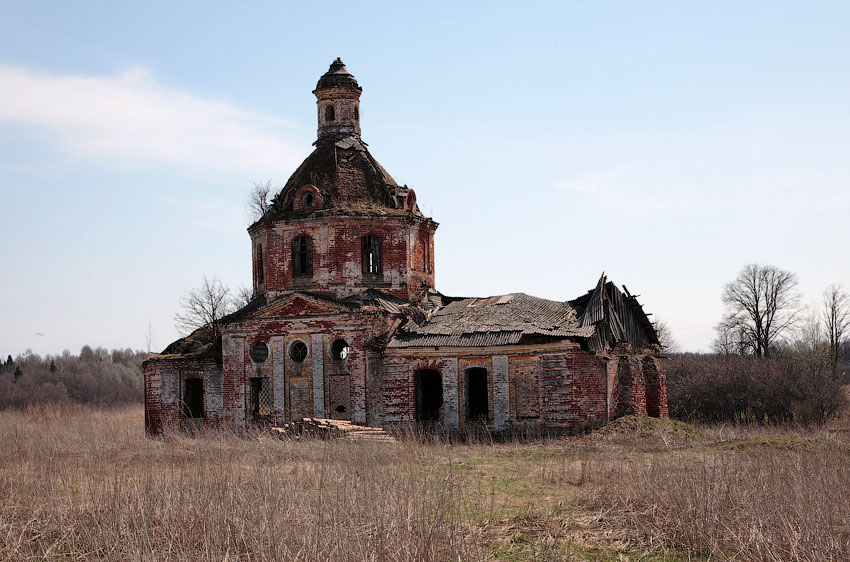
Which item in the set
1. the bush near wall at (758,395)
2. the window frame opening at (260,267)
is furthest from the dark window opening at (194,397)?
the bush near wall at (758,395)

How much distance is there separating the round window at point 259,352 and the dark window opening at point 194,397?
265cm

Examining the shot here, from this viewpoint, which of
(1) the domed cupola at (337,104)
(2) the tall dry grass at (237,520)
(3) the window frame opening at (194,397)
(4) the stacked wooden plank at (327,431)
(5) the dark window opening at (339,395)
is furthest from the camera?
(1) the domed cupola at (337,104)

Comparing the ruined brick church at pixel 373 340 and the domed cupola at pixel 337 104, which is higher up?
the domed cupola at pixel 337 104

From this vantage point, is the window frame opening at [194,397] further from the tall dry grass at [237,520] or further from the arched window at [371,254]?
the tall dry grass at [237,520]

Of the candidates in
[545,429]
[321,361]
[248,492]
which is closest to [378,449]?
[248,492]

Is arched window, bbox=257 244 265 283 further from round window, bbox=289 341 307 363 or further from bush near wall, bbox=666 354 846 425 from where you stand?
bush near wall, bbox=666 354 846 425

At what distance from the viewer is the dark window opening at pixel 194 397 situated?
2833 centimetres

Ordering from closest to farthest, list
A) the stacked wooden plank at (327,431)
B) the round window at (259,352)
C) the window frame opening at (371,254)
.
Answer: the stacked wooden plank at (327,431) → the round window at (259,352) → the window frame opening at (371,254)

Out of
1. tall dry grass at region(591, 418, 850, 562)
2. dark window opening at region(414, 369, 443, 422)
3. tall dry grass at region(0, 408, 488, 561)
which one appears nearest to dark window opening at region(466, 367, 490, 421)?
dark window opening at region(414, 369, 443, 422)

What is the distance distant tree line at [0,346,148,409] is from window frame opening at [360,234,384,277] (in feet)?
127

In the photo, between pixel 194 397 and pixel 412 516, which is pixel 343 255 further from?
pixel 412 516

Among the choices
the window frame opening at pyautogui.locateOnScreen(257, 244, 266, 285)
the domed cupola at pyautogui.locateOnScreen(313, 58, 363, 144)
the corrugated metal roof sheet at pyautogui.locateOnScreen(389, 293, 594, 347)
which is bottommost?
the corrugated metal roof sheet at pyautogui.locateOnScreen(389, 293, 594, 347)

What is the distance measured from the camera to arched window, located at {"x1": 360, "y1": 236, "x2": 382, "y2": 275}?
27641mm

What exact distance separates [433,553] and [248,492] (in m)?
2.91
